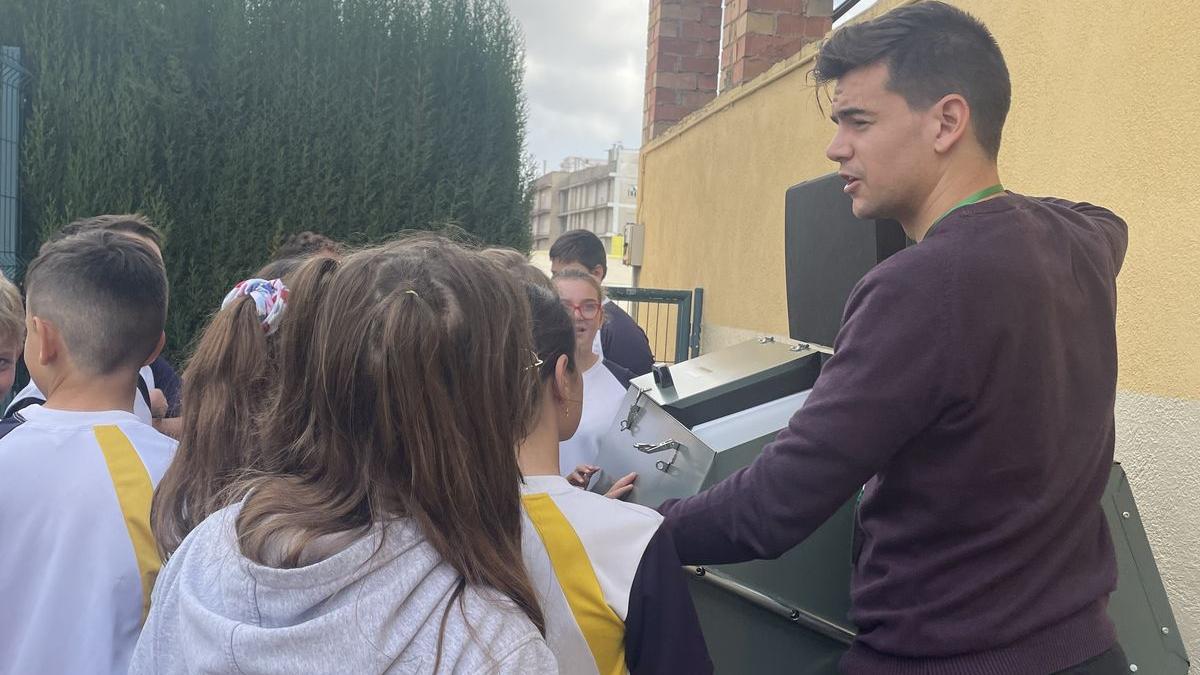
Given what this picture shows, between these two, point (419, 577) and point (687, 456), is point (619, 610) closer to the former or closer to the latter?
point (419, 577)

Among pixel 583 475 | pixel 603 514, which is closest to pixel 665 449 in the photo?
pixel 583 475

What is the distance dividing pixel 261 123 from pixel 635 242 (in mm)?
3394

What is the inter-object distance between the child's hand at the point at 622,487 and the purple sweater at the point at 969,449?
383 millimetres

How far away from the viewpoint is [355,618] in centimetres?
107

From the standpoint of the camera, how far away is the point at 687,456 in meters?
1.83

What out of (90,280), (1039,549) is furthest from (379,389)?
(90,280)

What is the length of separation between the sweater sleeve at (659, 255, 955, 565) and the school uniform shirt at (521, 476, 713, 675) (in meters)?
0.16

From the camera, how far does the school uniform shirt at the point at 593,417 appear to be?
2.76m

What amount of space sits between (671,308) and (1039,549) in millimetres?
5909

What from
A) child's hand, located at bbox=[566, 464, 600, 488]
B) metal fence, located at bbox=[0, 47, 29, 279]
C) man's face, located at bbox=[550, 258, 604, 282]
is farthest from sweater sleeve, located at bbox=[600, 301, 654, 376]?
metal fence, located at bbox=[0, 47, 29, 279]

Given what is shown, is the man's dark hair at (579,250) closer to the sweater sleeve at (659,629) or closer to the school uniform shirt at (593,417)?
the school uniform shirt at (593,417)

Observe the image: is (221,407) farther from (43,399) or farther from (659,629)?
(43,399)

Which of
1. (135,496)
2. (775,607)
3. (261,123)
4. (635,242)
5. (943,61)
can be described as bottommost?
(775,607)

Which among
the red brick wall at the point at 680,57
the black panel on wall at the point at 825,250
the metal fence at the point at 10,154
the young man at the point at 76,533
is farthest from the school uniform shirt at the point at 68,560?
the red brick wall at the point at 680,57
